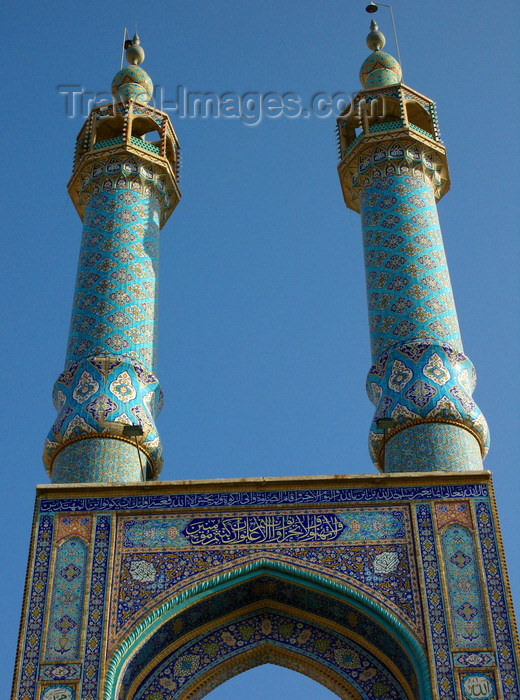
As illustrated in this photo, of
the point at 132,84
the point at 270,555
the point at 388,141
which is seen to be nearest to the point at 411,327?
the point at 388,141

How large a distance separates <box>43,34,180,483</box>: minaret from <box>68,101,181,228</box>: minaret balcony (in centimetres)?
1

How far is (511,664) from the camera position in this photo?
596 centimetres

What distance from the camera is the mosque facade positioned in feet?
20.0

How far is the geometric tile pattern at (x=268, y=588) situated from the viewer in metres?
6.06

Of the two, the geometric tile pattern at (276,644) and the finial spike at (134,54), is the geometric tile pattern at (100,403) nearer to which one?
the geometric tile pattern at (276,644)

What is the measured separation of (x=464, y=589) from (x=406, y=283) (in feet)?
8.00

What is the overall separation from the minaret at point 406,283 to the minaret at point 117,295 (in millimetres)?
1449

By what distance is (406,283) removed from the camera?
314 inches

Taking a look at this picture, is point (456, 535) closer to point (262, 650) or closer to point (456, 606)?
point (456, 606)

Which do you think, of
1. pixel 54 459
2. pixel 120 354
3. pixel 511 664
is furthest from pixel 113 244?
pixel 511 664

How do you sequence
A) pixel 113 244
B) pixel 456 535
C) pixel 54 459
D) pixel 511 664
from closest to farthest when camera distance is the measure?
pixel 511 664 → pixel 456 535 → pixel 54 459 → pixel 113 244

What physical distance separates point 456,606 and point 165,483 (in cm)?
172

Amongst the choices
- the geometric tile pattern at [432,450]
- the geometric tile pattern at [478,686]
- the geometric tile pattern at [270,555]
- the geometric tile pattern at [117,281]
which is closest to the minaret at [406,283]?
the geometric tile pattern at [432,450]

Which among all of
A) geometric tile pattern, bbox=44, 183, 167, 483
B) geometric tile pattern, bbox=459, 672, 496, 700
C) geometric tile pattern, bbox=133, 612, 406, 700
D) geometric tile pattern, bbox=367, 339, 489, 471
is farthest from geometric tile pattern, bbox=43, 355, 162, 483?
geometric tile pattern, bbox=459, 672, 496, 700
